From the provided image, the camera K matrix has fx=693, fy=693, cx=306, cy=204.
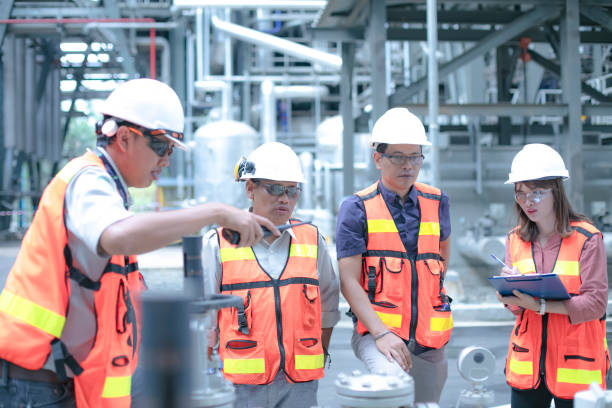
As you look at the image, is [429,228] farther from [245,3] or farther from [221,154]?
[221,154]

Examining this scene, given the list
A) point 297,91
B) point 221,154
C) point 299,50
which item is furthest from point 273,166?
point 297,91

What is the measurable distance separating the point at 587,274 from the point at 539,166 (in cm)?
57

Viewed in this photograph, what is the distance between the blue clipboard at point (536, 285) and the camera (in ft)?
10.3

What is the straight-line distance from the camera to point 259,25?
19.8 meters

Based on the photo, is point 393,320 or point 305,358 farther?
point 393,320

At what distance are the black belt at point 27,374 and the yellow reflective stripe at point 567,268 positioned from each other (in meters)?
2.35

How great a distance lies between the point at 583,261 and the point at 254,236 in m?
1.96

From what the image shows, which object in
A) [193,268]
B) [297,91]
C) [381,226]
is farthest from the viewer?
[297,91]

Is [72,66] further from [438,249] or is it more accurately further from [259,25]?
[438,249]

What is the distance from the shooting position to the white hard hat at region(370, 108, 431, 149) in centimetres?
350

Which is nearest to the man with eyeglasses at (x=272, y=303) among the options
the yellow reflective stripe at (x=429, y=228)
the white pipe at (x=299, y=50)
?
the yellow reflective stripe at (x=429, y=228)

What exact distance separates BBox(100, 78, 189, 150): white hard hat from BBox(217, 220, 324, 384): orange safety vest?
3.46 ft

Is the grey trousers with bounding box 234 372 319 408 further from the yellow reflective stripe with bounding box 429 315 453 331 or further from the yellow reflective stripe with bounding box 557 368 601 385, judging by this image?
the yellow reflective stripe with bounding box 557 368 601 385

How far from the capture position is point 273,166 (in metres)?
3.45
